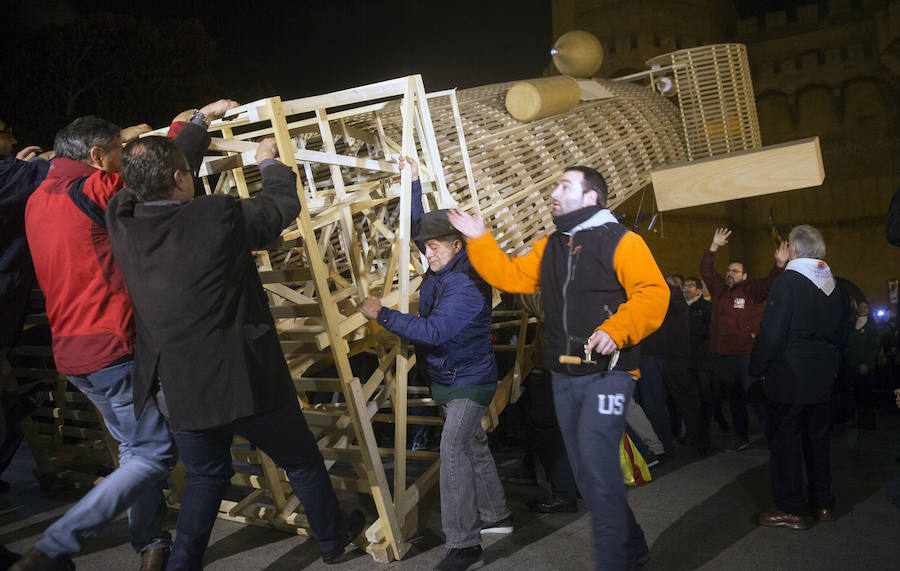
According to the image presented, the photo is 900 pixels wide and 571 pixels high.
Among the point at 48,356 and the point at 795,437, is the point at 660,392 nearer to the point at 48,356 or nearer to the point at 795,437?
the point at 795,437

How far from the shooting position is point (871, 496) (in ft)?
14.4

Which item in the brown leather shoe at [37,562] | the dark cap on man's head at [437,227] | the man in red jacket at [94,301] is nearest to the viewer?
the brown leather shoe at [37,562]

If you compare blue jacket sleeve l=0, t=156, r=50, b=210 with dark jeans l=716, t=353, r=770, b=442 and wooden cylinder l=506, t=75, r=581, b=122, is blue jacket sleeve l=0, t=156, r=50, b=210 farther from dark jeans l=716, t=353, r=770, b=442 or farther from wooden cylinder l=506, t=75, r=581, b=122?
dark jeans l=716, t=353, r=770, b=442

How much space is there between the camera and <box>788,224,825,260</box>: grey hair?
3.96m

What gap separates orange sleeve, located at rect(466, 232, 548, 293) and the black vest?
0.99 ft

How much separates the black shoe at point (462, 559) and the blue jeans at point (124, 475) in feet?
4.34

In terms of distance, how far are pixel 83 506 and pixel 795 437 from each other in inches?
142

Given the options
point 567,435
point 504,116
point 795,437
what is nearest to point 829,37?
point 504,116

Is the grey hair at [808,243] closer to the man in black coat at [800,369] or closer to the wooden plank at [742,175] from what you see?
the man in black coat at [800,369]

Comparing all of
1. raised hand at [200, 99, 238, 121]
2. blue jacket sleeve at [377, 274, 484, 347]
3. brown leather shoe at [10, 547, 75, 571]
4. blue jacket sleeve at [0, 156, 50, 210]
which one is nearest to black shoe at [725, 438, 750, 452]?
blue jacket sleeve at [377, 274, 484, 347]

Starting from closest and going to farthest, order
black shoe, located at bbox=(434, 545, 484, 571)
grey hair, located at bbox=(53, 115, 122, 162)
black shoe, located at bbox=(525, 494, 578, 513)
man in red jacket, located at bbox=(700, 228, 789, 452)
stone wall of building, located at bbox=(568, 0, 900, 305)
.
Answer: grey hair, located at bbox=(53, 115, 122, 162)
black shoe, located at bbox=(434, 545, 484, 571)
black shoe, located at bbox=(525, 494, 578, 513)
man in red jacket, located at bbox=(700, 228, 789, 452)
stone wall of building, located at bbox=(568, 0, 900, 305)

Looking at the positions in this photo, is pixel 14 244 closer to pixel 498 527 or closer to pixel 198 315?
pixel 198 315

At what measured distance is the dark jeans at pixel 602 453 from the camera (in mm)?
2666

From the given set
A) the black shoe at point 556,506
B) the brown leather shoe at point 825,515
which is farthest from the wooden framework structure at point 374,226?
the brown leather shoe at point 825,515
